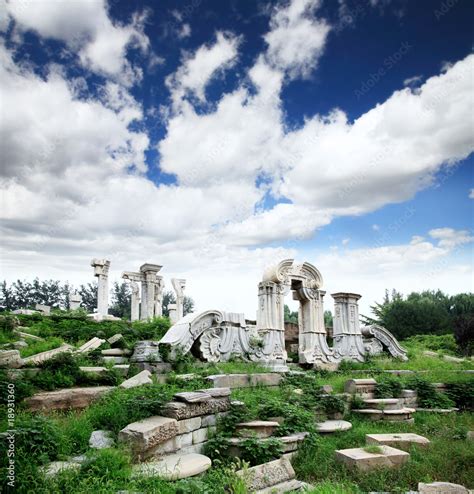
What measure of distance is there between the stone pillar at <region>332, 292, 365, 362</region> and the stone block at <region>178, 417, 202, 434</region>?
849 cm

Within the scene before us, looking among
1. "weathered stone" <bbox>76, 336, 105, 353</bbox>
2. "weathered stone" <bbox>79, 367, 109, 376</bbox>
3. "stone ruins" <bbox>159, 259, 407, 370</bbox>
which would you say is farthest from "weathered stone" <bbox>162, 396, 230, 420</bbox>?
"weathered stone" <bbox>76, 336, 105, 353</bbox>

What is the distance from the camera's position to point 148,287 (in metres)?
23.0

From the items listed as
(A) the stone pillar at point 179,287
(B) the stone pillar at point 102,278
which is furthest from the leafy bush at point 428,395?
(A) the stone pillar at point 179,287

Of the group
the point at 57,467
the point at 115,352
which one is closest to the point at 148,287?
the point at 115,352

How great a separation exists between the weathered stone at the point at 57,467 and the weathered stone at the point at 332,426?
4.11m

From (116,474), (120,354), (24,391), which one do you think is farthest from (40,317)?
(116,474)

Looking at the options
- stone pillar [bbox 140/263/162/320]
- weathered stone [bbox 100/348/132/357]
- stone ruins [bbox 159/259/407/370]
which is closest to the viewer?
stone ruins [bbox 159/259/407/370]

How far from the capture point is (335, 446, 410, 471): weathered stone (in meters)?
5.18

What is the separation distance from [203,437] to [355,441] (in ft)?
8.22

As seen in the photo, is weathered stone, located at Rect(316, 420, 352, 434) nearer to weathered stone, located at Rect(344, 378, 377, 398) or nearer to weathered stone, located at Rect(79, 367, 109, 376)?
weathered stone, located at Rect(344, 378, 377, 398)

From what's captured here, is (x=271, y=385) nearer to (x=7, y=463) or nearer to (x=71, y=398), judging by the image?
(x=71, y=398)

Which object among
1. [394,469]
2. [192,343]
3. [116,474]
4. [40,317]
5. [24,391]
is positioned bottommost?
[394,469]

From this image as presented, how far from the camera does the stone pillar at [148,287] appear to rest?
22.6 metres

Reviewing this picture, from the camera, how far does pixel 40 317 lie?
15.8 m
